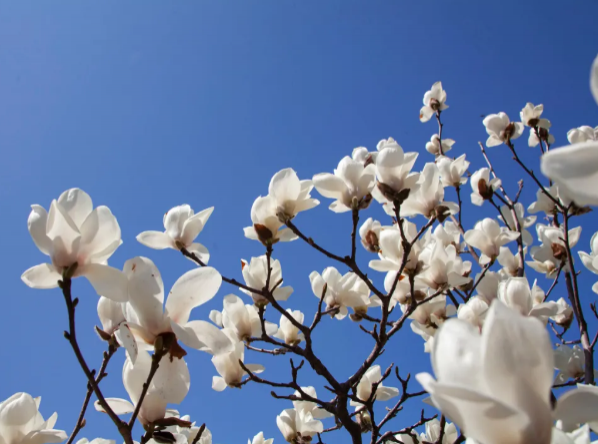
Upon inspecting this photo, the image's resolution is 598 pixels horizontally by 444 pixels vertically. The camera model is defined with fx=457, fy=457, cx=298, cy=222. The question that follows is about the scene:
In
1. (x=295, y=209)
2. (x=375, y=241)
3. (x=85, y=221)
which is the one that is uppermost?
(x=375, y=241)

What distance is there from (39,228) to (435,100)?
9.75ft

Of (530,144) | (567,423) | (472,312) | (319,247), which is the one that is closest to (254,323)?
(319,247)

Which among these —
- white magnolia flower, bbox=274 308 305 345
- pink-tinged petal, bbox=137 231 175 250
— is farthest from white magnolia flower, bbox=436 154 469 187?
pink-tinged petal, bbox=137 231 175 250

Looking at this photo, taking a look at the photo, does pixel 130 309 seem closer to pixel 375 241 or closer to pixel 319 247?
pixel 319 247

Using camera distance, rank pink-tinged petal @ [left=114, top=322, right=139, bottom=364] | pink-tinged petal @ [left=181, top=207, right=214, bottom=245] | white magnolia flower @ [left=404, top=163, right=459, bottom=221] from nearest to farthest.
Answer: pink-tinged petal @ [left=114, top=322, right=139, bottom=364] < pink-tinged petal @ [left=181, top=207, right=214, bottom=245] < white magnolia flower @ [left=404, top=163, right=459, bottom=221]

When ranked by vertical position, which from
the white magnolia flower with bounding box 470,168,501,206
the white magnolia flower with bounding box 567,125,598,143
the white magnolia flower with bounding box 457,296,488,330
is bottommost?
the white magnolia flower with bounding box 457,296,488,330

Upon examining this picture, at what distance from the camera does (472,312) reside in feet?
4.59

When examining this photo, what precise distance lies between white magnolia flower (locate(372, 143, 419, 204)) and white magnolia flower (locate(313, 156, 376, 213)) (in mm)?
48

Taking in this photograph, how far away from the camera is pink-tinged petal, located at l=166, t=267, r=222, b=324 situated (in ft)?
2.72

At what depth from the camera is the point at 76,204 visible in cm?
90

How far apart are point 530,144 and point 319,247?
216cm

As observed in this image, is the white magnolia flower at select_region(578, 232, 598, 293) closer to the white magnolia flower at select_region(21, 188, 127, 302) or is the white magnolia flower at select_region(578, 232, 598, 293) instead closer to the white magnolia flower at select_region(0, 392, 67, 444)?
the white magnolia flower at select_region(21, 188, 127, 302)

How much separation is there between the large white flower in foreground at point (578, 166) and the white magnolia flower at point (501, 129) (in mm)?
2397

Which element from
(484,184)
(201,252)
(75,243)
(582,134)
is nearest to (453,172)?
(484,184)
